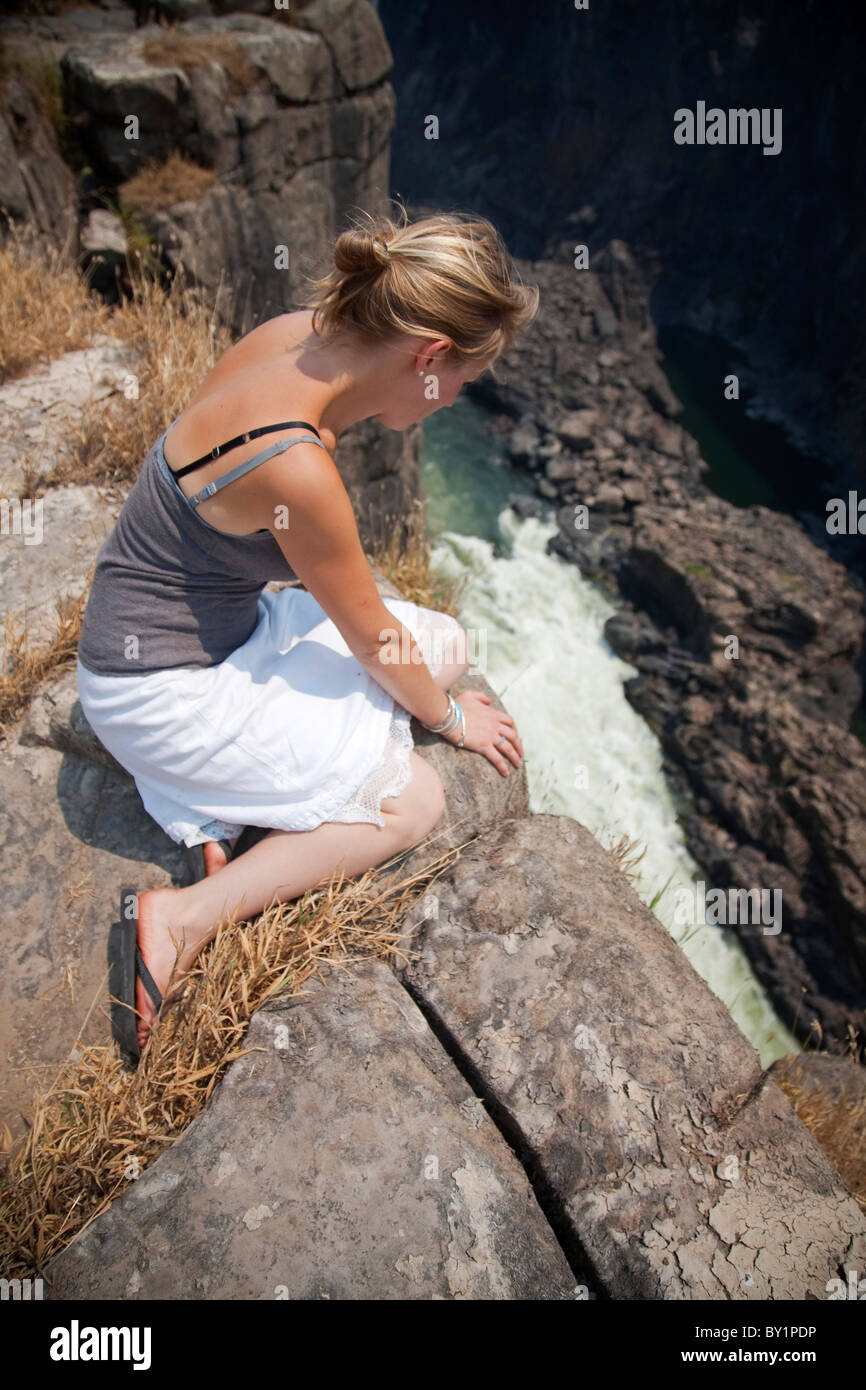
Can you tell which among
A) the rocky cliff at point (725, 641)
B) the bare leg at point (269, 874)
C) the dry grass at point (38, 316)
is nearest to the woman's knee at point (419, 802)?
the bare leg at point (269, 874)

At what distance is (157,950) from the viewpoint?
7.14 feet

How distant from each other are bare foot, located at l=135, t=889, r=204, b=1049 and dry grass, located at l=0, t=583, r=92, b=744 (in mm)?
1140

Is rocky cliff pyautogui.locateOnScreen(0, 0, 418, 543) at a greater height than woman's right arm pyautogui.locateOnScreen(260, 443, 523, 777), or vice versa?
rocky cliff pyautogui.locateOnScreen(0, 0, 418, 543)

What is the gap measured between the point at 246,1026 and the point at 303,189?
32.8ft

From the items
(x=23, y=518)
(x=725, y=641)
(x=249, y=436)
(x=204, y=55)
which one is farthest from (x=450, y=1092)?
(x=725, y=641)

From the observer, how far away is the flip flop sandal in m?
2.33

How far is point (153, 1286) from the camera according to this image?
173 centimetres

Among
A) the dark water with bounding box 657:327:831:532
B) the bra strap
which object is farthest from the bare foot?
the dark water with bounding box 657:327:831:532

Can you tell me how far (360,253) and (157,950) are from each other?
189cm

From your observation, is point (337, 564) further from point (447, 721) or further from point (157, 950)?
point (157, 950)

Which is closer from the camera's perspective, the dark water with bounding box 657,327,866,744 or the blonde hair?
the blonde hair

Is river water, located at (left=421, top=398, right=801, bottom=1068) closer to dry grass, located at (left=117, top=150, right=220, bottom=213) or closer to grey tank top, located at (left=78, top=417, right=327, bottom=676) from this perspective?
dry grass, located at (left=117, top=150, right=220, bottom=213)
